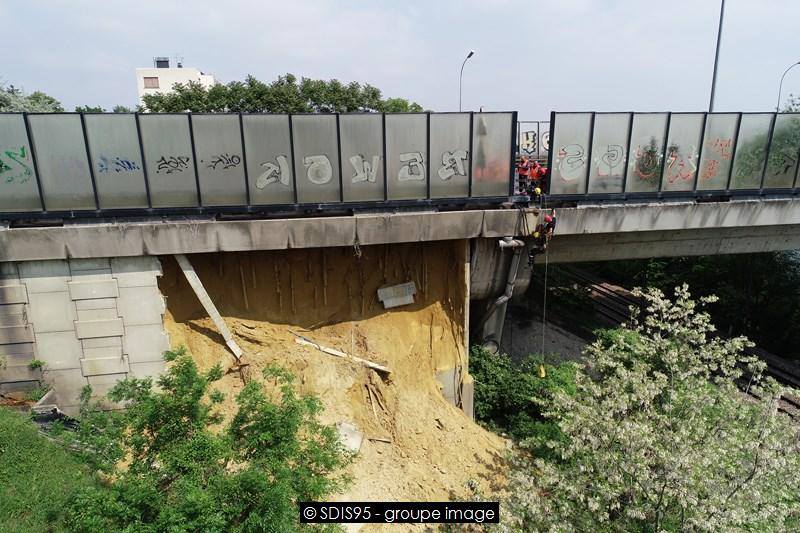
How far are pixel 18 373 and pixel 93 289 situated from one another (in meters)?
3.35

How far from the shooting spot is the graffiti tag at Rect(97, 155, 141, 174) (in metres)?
12.8

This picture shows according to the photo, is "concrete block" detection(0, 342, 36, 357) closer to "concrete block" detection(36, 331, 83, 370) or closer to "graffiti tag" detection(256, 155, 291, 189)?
"concrete block" detection(36, 331, 83, 370)

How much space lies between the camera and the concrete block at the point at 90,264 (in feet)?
41.5

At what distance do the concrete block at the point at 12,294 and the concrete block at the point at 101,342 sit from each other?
200 cm

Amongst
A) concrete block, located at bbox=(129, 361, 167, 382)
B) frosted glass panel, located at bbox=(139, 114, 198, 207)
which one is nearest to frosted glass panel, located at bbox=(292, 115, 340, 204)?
frosted glass panel, located at bbox=(139, 114, 198, 207)

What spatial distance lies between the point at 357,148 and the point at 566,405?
32.1 feet

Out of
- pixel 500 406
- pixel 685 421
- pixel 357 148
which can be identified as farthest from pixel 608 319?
pixel 357 148

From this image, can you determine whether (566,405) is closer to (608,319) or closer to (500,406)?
(500,406)

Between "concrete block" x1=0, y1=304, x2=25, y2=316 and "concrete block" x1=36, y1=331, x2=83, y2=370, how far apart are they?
833mm

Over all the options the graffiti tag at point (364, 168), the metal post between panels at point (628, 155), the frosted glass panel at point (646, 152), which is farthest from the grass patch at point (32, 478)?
the frosted glass panel at point (646, 152)

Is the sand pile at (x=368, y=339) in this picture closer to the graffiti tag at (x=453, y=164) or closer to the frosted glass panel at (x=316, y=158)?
the frosted glass panel at (x=316, y=158)

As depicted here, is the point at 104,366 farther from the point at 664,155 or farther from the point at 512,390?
the point at 664,155

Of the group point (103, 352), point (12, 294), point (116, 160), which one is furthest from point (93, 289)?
point (116, 160)

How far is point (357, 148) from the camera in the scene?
14164 mm
